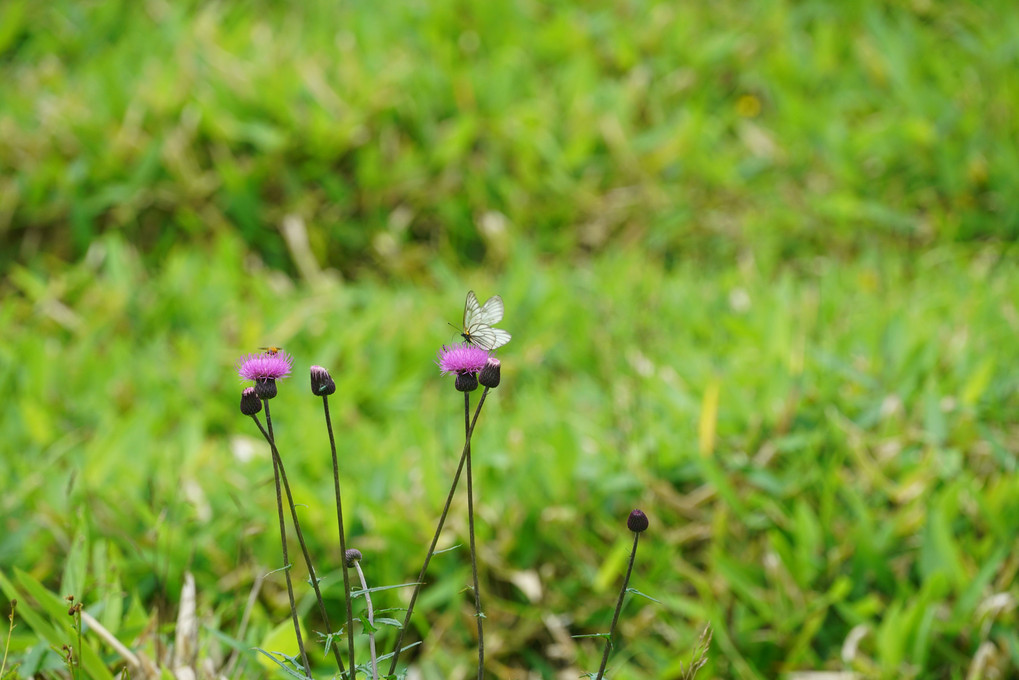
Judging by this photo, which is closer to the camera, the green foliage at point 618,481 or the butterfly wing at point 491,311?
the butterfly wing at point 491,311

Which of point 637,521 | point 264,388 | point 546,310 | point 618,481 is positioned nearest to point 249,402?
point 264,388

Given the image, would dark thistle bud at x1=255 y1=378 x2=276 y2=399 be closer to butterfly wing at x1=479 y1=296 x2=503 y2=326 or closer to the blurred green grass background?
butterfly wing at x1=479 y1=296 x2=503 y2=326

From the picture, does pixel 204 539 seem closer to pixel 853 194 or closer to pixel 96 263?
pixel 96 263

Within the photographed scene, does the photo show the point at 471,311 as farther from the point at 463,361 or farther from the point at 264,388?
the point at 264,388

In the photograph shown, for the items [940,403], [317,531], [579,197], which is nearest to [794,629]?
[940,403]

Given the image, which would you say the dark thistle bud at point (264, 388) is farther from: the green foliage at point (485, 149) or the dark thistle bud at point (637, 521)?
the green foliage at point (485, 149)

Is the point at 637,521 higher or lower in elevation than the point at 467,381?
lower

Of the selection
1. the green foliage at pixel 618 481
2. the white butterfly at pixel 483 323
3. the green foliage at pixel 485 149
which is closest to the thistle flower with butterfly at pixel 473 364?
the white butterfly at pixel 483 323
